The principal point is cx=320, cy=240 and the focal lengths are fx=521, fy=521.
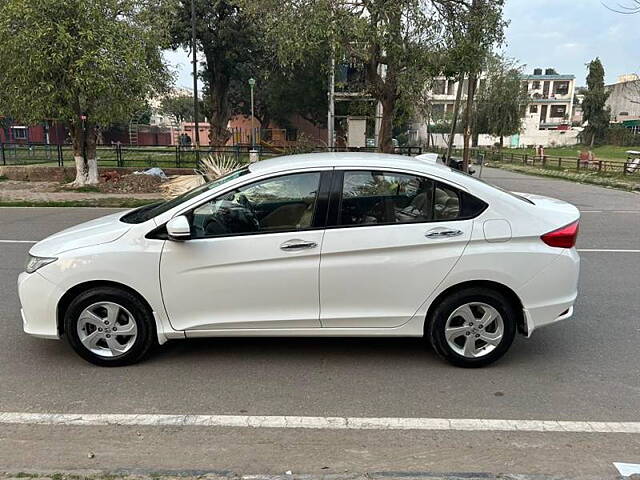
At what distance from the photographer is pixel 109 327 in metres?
4.07

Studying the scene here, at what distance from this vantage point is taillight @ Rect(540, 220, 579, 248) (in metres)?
4.10

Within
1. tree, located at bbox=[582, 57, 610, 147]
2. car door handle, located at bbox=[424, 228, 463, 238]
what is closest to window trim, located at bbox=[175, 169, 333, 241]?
car door handle, located at bbox=[424, 228, 463, 238]

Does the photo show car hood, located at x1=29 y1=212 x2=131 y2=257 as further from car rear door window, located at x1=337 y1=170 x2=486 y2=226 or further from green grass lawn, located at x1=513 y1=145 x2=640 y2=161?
green grass lawn, located at x1=513 y1=145 x2=640 y2=161

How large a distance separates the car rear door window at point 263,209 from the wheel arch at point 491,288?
117cm

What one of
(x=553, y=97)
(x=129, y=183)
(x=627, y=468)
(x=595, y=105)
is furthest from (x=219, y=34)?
(x=553, y=97)

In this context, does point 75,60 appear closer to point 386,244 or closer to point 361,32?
point 361,32

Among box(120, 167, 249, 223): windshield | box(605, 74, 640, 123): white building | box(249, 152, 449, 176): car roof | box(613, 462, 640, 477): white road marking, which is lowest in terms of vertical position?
box(613, 462, 640, 477): white road marking

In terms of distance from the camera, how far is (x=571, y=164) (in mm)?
34688

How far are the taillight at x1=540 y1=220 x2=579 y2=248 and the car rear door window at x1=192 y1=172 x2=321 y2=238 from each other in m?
1.86

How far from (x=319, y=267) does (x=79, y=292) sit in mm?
1867

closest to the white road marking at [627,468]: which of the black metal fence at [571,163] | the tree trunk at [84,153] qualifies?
the black metal fence at [571,163]

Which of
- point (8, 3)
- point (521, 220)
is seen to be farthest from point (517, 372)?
point (8, 3)

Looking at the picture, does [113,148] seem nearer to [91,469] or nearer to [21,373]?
[21,373]

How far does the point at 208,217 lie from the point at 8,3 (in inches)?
511
